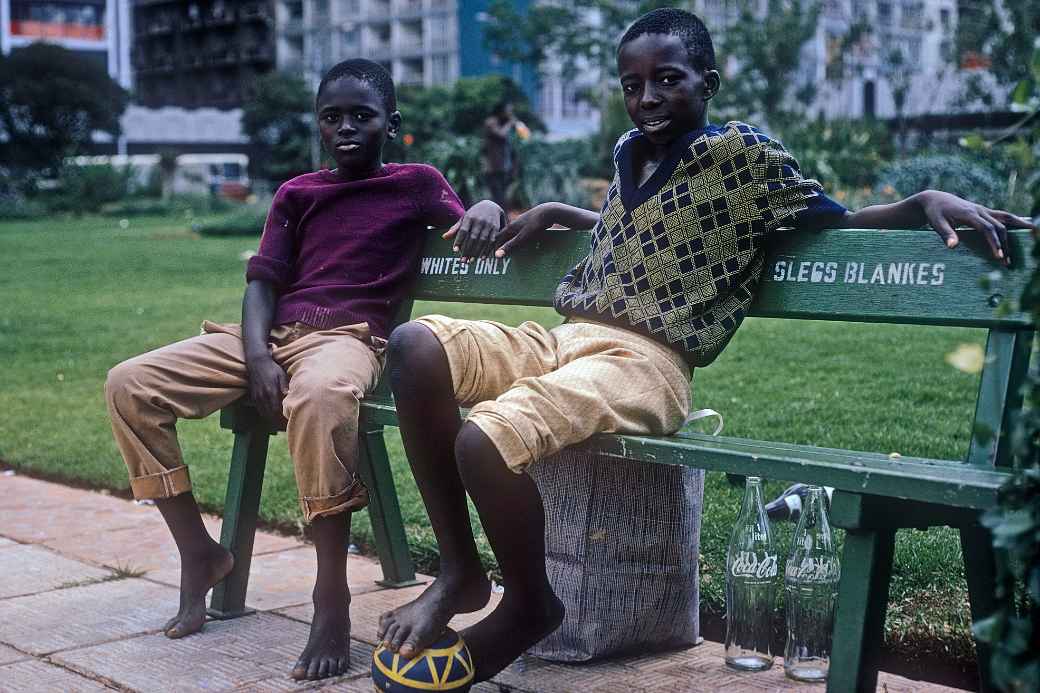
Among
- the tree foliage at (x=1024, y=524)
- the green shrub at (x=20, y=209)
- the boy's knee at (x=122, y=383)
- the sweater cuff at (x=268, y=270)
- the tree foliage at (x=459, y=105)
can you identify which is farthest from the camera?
the tree foliage at (x=459, y=105)

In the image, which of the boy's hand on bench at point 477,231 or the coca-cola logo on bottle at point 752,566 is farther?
the boy's hand on bench at point 477,231

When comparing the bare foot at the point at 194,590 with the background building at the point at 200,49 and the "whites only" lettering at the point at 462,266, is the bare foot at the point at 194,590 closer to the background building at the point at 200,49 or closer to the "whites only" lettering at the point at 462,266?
the "whites only" lettering at the point at 462,266

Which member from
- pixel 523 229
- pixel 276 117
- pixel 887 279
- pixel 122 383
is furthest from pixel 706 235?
pixel 276 117

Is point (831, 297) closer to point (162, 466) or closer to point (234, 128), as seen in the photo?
point (162, 466)

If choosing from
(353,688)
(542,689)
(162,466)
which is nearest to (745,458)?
(542,689)

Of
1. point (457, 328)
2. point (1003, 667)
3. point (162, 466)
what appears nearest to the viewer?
point (1003, 667)

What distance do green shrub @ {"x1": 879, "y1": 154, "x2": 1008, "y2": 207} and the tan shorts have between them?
12.9m

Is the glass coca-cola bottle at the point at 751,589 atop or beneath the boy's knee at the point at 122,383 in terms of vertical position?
beneath

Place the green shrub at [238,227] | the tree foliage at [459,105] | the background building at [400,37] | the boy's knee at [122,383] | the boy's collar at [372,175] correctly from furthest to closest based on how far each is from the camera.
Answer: the background building at [400,37], the tree foliage at [459,105], the green shrub at [238,227], the boy's collar at [372,175], the boy's knee at [122,383]

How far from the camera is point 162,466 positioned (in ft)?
11.0

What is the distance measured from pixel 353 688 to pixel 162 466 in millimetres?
801

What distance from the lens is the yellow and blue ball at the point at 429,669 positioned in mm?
2646

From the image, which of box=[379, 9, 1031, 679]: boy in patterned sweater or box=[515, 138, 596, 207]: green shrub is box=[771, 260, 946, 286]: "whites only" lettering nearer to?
box=[379, 9, 1031, 679]: boy in patterned sweater

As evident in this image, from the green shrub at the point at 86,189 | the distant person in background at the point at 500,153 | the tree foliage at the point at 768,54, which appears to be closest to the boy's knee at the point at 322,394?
the distant person in background at the point at 500,153
